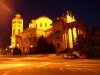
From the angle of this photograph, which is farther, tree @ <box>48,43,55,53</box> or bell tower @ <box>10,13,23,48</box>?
bell tower @ <box>10,13,23,48</box>

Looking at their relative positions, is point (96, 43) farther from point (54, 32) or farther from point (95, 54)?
point (54, 32)

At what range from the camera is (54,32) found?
6309 centimetres

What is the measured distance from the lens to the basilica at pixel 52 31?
60.0 m

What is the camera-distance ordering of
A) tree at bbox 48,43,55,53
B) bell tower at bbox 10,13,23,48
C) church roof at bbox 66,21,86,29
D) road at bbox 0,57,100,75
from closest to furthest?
road at bbox 0,57,100,75, tree at bbox 48,43,55,53, church roof at bbox 66,21,86,29, bell tower at bbox 10,13,23,48

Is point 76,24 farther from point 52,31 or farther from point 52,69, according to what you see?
point 52,69

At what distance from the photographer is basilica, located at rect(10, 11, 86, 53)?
6003 centimetres

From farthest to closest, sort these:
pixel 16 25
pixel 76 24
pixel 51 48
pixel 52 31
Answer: pixel 16 25 < pixel 52 31 < pixel 51 48 < pixel 76 24

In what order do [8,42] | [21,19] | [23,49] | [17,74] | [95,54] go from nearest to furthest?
[17,74], [95,54], [23,49], [21,19], [8,42]

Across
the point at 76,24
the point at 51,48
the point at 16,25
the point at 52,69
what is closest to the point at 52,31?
the point at 51,48

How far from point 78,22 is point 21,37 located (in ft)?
105

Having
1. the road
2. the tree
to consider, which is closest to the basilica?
the tree

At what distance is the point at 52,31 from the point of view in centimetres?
6506

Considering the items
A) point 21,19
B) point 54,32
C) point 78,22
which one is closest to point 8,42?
point 21,19

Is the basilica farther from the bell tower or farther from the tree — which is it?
the tree
